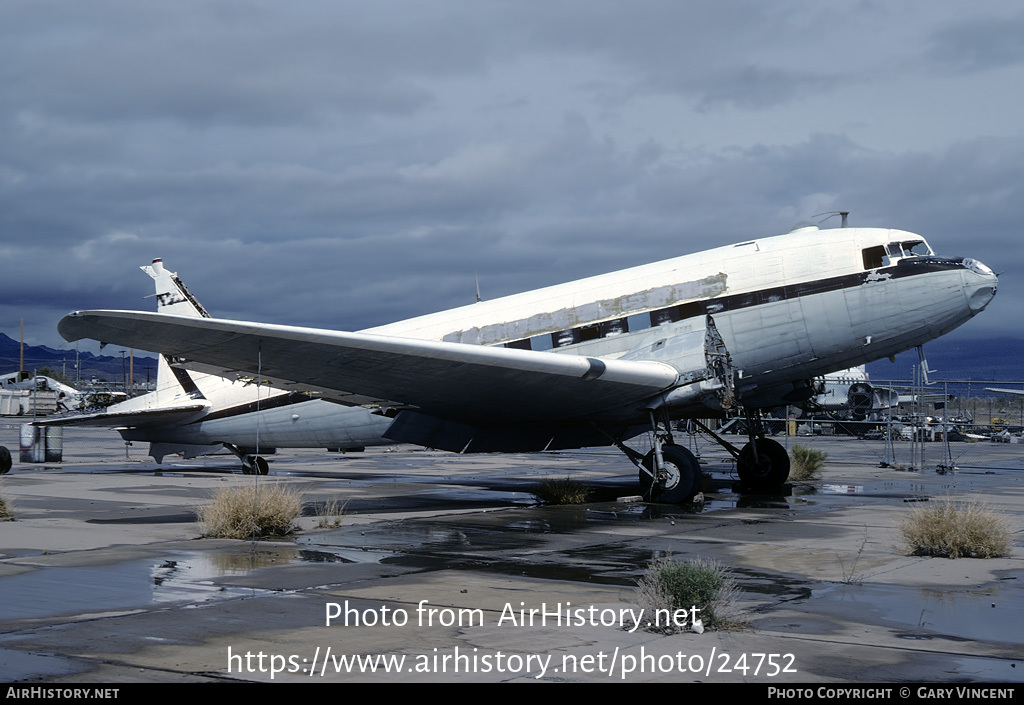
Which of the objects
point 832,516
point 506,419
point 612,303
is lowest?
point 832,516

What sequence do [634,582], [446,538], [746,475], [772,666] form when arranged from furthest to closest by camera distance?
[746,475] → [446,538] → [634,582] → [772,666]

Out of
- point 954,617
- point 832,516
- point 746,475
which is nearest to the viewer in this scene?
point 954,617

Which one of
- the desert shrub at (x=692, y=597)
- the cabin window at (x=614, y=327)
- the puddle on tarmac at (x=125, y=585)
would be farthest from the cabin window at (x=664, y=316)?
the desert shrub at (x=692, y=597)

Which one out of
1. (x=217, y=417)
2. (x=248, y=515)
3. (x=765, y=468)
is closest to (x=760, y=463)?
(x=765, y=468)

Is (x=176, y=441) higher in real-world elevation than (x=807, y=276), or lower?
lower

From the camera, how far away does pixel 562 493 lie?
62.0 ft

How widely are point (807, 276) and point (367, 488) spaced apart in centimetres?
1094

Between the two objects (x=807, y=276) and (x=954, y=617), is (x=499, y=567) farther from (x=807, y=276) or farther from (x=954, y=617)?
(x=807, y=276)

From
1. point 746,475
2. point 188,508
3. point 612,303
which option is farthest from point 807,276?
point 188,508

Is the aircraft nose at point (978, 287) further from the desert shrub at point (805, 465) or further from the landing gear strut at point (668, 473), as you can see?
the desert shrub at point (805, 465)

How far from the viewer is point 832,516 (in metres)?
16.3

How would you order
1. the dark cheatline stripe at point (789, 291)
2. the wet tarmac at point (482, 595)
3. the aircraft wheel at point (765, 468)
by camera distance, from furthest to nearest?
the aircraft wheel at point (765, 468)
the dark cheatline stripe at point (789, 291)
the wet tarmac at point (482, 595)

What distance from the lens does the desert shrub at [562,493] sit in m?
18.8

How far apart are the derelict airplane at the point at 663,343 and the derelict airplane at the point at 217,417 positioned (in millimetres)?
1948
